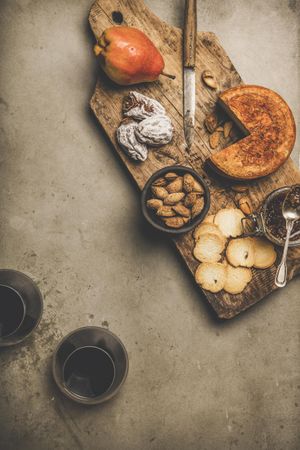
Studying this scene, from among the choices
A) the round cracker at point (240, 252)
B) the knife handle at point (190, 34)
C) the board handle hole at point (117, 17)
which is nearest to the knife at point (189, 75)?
the knife handle at point (190, 34)

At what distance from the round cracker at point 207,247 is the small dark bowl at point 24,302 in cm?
52

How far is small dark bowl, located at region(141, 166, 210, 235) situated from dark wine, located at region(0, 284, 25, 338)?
0.45 metres

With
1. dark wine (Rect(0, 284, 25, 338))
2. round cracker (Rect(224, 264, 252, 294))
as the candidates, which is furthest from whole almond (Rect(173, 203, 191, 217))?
dark wine (Rect(0, 284, 25, 338))

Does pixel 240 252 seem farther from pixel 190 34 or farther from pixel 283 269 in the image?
pixel 190 34

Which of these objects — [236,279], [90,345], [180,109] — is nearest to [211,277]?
[236,279]

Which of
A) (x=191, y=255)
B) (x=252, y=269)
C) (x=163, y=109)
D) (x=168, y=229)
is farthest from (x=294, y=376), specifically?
(x=163, y=109)

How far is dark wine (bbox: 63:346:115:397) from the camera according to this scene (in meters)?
1.17

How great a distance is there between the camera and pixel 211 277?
130 centimetres

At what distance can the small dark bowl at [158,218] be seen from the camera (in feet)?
4.00

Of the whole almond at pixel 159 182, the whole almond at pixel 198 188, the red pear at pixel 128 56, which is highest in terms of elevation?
the red pear at pixel 128 56

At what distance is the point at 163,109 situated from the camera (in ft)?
4.33

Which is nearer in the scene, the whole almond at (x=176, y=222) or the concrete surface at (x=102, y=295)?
the whole almond at (x=176, y=222)

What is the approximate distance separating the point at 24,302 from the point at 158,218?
473 mm

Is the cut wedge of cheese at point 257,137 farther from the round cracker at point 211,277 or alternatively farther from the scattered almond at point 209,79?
the round cracker at point 211,277
